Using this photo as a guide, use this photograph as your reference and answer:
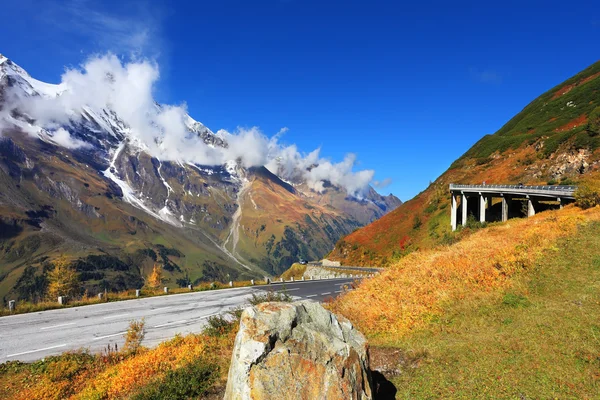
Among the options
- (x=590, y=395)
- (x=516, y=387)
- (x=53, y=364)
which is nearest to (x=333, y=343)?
(x=516, y=387)

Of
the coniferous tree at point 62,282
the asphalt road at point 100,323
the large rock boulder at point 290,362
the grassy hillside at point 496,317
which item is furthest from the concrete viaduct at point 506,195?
the coniferous tree at point 62,282

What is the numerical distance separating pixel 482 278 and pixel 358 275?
1239 inches

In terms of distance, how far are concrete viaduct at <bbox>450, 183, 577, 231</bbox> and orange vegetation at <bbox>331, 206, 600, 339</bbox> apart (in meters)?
15.3

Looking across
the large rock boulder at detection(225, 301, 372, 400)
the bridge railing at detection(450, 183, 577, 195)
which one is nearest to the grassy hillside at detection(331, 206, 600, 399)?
the large rock boulder at detection(225, 301, 372, 400)

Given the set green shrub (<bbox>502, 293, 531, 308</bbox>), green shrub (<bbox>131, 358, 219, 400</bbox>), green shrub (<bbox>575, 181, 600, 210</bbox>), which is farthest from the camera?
green shrub (<bbox>575, 181, 600, 210</bbox>)

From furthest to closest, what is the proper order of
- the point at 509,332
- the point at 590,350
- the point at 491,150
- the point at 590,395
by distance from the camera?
the point at 491,150
the point at 509,332
the point at 590,350
the point at 590,395

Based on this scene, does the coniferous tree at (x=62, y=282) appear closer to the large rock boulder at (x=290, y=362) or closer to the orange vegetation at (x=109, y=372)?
the orange vegetation at (x=109, y=372)

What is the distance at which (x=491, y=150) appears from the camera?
77312 millimetres

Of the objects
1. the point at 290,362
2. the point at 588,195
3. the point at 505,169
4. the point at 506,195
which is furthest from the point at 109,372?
the point at 505,169

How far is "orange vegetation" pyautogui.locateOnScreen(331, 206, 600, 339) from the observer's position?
47.4 ft

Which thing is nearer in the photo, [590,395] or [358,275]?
[590,395]

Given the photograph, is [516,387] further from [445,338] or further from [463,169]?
[463,169]

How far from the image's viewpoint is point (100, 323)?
19.8 meters

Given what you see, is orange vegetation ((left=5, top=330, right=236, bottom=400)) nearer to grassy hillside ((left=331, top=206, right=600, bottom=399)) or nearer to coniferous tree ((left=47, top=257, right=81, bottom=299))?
grassy hillside ((left=331, top=206, right=600, bottom=399))
